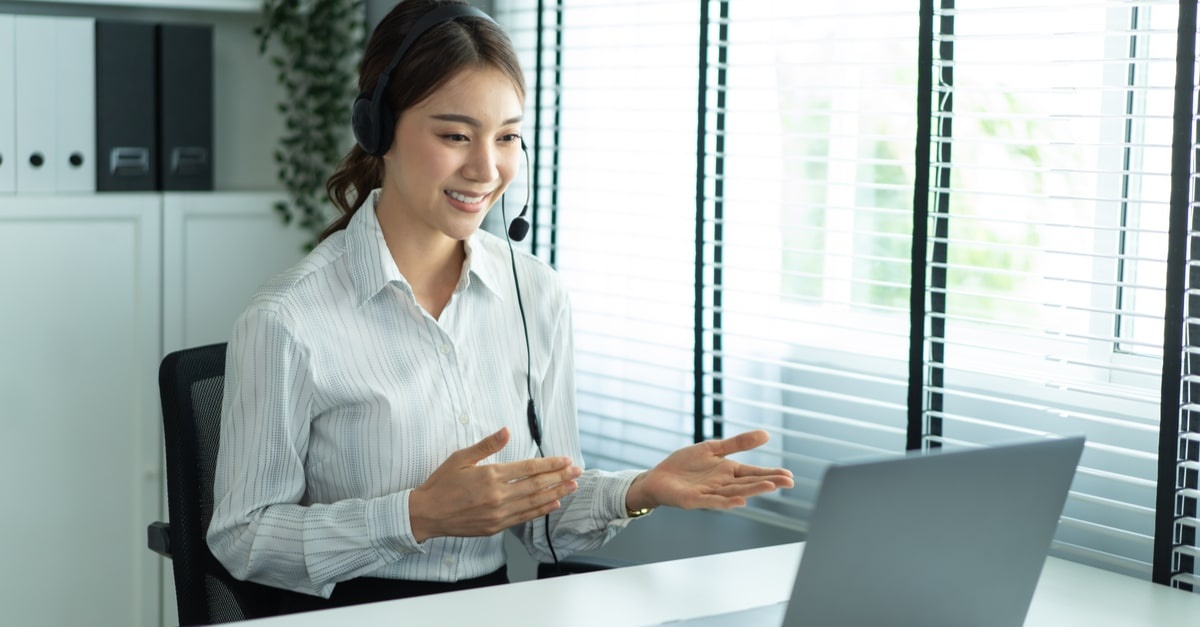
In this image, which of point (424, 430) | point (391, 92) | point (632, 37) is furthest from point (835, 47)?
point (424, 430)

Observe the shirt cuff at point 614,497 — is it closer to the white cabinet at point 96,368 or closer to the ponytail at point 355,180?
the ponytail at point 355,180

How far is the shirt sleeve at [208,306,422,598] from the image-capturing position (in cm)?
150

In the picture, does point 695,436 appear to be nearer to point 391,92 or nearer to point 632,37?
point 632,37

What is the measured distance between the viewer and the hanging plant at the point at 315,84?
2867mm

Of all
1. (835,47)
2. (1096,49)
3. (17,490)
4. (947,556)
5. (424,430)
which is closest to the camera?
(947,556)

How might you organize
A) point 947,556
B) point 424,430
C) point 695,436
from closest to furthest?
1. point 947,556
2. point 424,430
3. point 695,436

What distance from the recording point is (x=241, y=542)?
4.97ft

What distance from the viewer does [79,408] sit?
2664mm

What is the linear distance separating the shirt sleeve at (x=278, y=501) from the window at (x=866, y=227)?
2.81ft

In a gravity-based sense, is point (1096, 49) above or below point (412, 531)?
above

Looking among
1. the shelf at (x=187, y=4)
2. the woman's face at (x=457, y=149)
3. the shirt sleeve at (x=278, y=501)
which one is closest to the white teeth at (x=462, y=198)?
the woman's face at (x=457, y=149)

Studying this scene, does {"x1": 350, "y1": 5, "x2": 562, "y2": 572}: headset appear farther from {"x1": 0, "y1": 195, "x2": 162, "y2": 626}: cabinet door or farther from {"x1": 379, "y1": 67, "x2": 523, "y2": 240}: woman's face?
{"x1": 0, "y1": 195, "x2": 162, "y2": 626}: cabinet door

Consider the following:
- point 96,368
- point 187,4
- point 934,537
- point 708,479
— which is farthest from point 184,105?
point 934,537

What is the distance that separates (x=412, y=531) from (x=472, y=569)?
20 centimetres
